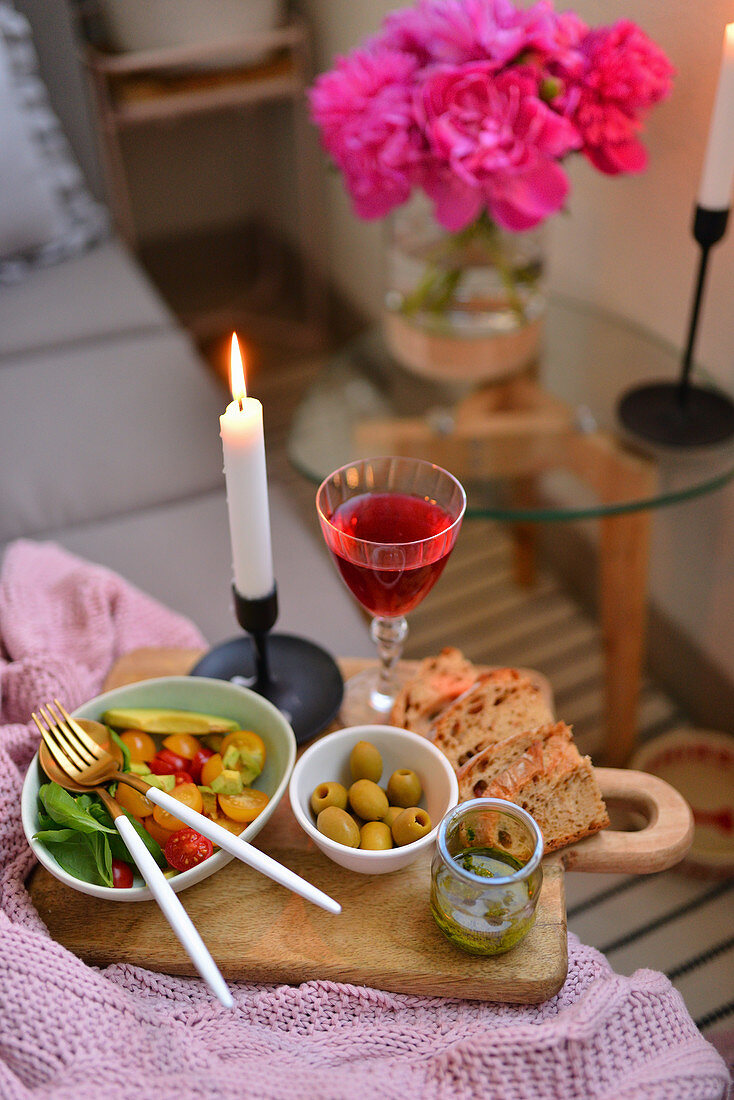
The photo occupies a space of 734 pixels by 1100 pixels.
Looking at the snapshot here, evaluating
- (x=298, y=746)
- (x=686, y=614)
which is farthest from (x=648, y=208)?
(x=298, y=746)

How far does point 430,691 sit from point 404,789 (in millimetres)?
127

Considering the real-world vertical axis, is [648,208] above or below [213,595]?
above

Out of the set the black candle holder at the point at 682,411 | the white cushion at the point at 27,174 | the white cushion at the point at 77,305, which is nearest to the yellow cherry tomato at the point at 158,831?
the black candle holder at the point at 682,411

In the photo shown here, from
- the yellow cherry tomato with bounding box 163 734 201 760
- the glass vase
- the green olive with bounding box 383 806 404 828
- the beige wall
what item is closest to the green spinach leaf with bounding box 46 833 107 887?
the yellow cherry tomato with bounding box 163 734 201 760

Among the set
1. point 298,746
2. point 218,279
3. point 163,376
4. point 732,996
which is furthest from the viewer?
point 218,279

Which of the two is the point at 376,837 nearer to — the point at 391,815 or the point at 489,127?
the point at 391,815

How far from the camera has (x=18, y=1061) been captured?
60 centimetres

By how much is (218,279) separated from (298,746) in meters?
2.32

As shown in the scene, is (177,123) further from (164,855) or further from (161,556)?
(164,855)

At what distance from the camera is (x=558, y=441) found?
1411 mm

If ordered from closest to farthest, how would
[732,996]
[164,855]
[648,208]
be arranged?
[164,855]
[732,996]
[648,208]

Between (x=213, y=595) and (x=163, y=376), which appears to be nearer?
(x=213, y=595)

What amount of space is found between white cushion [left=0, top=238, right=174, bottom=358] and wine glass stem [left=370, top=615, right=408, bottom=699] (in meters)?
1.08

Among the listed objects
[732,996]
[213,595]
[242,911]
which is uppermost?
[242,911]
